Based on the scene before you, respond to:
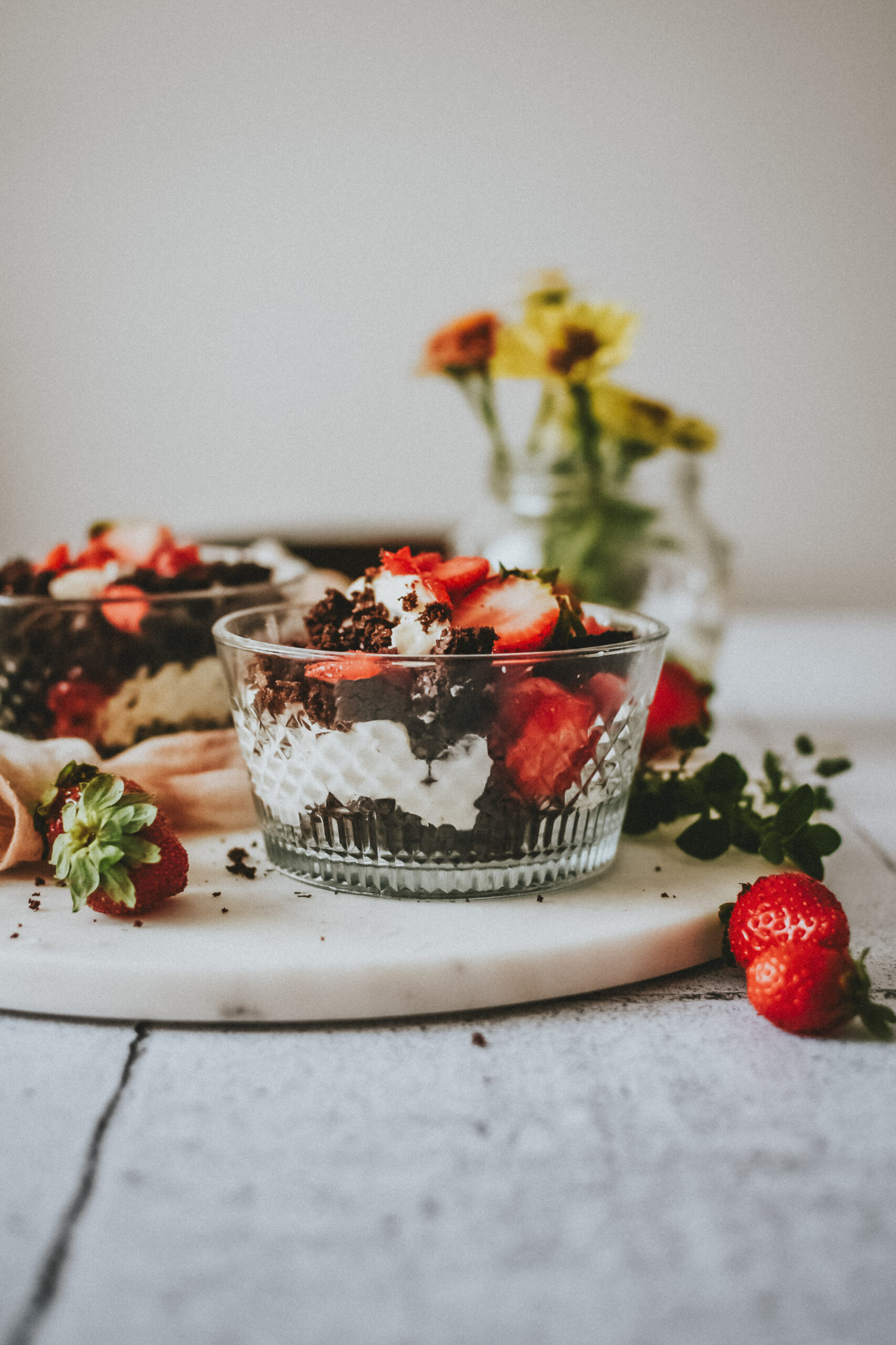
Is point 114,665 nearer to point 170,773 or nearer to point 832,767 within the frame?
point 170,773

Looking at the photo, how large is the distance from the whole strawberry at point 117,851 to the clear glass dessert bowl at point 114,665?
0.95 ft

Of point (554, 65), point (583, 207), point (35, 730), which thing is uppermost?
point (554, 65)

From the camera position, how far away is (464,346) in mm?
1326

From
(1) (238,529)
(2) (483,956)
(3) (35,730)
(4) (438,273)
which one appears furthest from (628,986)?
(4) (438,273)

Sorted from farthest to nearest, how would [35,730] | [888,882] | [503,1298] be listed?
[35,730] < [888,882] < [503,1298]

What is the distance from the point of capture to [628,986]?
0.73 metres

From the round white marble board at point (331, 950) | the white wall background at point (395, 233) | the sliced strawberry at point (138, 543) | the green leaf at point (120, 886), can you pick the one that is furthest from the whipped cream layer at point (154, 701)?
the white wall background at point (395, 233)

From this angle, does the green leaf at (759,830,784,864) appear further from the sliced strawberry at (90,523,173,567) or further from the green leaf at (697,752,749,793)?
the sliced strawberry at (90,523,173,567)

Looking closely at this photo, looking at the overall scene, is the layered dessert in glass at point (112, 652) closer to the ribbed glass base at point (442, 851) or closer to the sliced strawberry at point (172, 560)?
the sliced strawberry at point (172, 560)

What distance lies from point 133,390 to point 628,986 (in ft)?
9.17

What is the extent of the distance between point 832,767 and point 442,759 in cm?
41

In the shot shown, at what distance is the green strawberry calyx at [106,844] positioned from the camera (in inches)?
27.9

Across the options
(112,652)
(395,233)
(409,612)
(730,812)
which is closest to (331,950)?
(409,612)

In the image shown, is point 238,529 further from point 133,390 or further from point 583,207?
point 583,207
